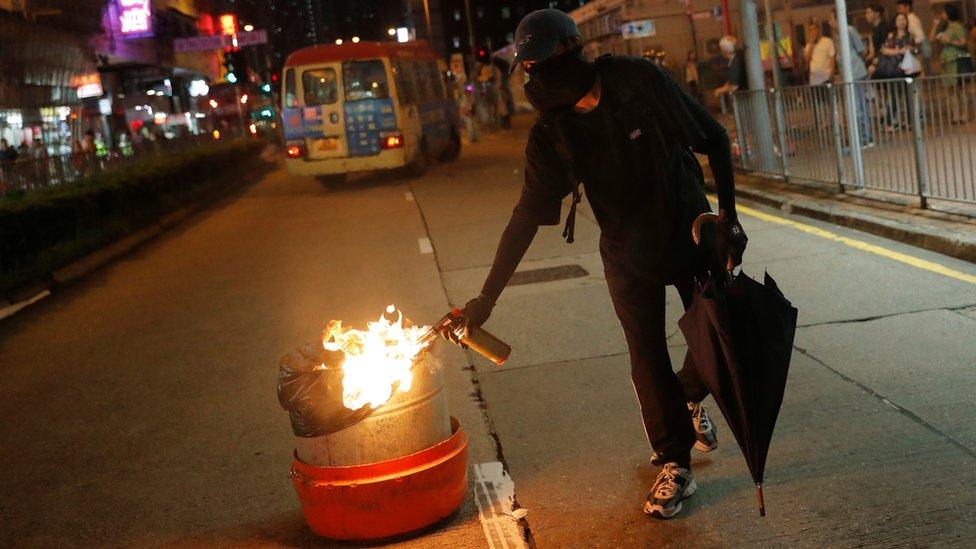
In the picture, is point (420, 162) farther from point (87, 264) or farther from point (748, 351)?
point (748, 351)

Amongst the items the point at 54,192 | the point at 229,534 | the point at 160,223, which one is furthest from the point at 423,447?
the point at 160,223

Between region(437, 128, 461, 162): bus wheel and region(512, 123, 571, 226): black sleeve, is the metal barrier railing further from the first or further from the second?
region(437, 128, 461, 162): bus wheel

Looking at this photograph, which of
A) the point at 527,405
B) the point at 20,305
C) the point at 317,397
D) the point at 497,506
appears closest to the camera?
the point at 317,397

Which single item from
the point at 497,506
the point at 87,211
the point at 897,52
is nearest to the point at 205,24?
the point at 87,211

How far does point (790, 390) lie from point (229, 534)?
9.41ft

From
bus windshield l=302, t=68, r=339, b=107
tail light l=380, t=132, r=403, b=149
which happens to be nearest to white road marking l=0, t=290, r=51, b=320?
tail light l=380, t=132, r=403, b=149

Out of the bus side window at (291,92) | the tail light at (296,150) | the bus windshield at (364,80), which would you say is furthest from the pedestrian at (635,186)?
the bus side window at (291,92)

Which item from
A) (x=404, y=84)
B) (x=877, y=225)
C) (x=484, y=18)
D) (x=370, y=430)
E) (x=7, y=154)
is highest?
(x=484, y=18)

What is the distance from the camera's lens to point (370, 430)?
410 centimetres

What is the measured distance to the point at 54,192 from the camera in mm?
15352

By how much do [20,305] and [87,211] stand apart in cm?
418

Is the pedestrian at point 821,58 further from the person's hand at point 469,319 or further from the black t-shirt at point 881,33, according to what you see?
the person's hand at point 469,319

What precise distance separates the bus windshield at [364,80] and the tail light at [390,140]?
88cm

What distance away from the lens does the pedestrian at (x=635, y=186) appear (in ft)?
12.8
